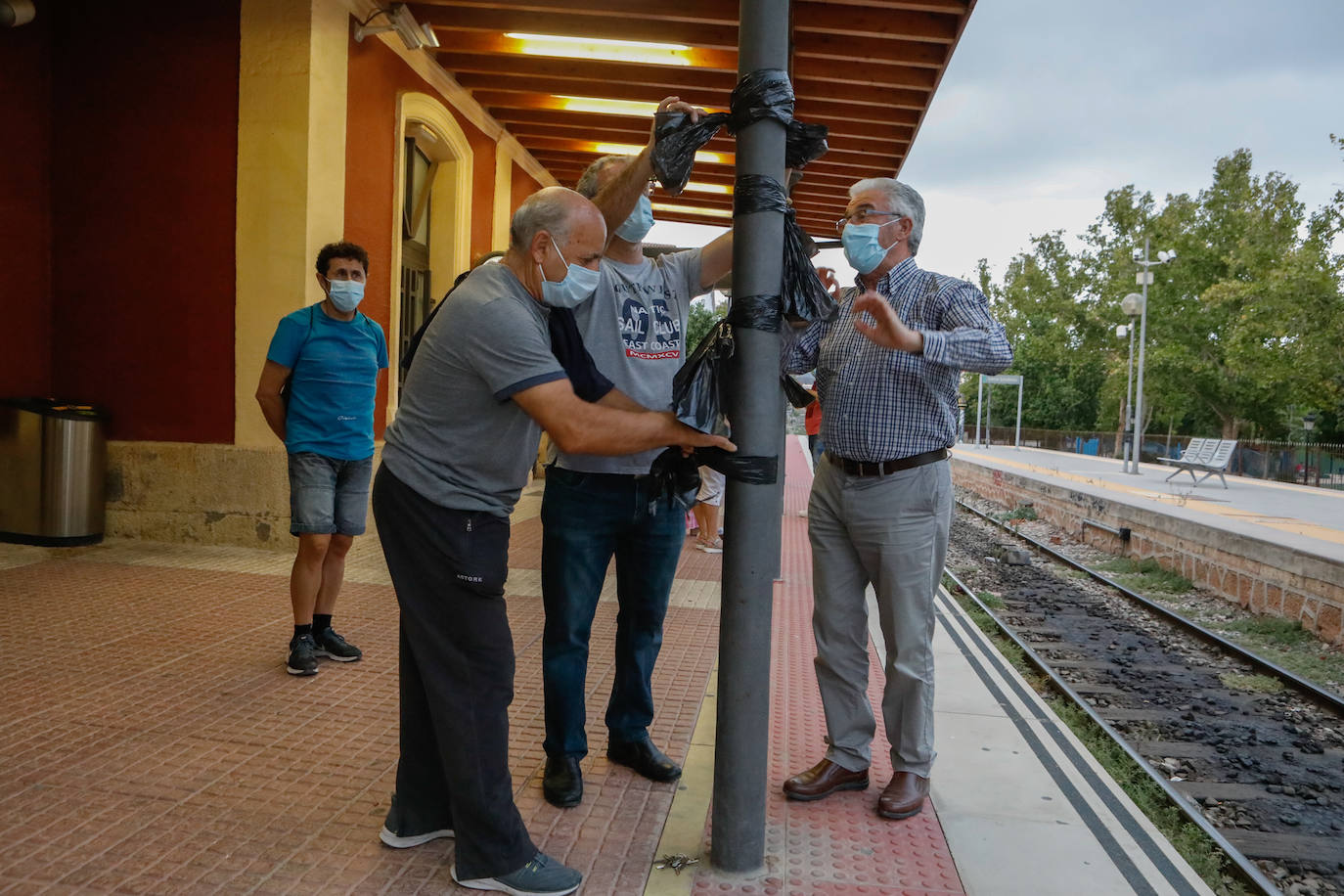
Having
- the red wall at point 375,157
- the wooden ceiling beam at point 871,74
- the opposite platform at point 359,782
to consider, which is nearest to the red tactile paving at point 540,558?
the red wall at point 375,157

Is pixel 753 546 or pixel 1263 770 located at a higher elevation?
pixel 753 546

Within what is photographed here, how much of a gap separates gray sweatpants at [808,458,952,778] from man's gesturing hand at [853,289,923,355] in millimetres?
479

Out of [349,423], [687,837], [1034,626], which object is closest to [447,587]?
[687,837]

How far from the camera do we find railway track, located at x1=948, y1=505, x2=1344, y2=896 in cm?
440

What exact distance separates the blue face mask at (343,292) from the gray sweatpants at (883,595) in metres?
2.44

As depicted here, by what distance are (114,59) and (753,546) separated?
23.9 ft

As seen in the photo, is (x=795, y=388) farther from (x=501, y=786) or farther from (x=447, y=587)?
(x=501, y=786)

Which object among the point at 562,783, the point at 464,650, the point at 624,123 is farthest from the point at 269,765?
the point at 624,123

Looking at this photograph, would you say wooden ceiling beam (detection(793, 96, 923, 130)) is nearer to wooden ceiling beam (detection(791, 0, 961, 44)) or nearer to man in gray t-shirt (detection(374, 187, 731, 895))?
wooden ceiling beam (detection(791, 0, 961, 44))

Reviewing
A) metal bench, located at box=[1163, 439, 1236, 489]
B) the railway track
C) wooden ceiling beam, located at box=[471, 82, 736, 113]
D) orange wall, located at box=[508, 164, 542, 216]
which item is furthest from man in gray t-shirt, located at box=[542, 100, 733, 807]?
metal bench, located at box=[1163, 439, 1236, 489]

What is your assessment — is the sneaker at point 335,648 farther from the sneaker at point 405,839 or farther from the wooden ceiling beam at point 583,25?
the wooden ceiling beam at point 583,25

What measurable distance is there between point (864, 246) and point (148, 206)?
252 inches

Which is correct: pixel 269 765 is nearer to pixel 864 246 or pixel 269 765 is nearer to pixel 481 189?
pixel 864 246

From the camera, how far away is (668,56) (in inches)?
346
